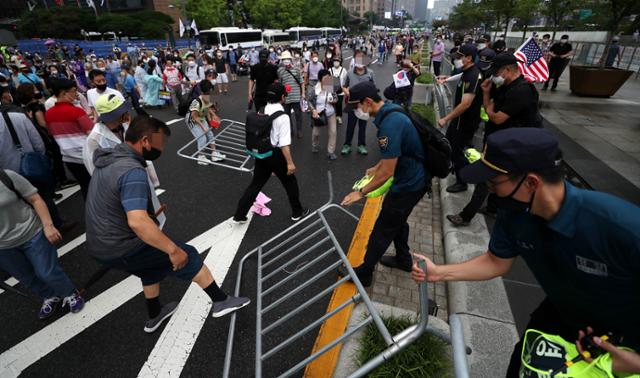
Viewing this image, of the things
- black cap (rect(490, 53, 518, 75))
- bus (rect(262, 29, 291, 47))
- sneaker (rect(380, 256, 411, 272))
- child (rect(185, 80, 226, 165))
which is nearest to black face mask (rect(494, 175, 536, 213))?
sneaker (rect(380, 256, 411, 272))

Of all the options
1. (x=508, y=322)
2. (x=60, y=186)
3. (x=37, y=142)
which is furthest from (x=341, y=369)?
(x=60, y=186)

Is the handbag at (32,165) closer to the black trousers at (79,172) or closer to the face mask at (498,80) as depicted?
the black trousers at (79,172)

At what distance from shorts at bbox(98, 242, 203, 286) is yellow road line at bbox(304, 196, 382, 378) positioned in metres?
1.29

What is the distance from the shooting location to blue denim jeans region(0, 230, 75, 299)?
2.91 metres

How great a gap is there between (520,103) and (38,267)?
5336 mm

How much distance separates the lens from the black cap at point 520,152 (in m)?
1.37

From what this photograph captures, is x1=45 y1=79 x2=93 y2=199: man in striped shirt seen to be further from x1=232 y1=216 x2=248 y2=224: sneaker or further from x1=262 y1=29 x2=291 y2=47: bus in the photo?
x1=262 y1=29 x2=291 y2=47: bus

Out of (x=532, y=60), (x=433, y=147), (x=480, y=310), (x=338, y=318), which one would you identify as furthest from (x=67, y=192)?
(x=532, y=60)

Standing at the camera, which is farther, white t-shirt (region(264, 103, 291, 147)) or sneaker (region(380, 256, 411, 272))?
white t-shirt (region(264, 103, 291, 147))

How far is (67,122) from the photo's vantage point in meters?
4.46

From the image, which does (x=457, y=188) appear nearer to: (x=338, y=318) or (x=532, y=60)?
(x=532, y=60)

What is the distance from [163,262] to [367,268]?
6.41 ft

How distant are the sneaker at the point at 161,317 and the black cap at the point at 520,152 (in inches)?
124

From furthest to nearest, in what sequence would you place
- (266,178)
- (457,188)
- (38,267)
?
1. (457,188)
2. (266,178)
3. (38,267)
